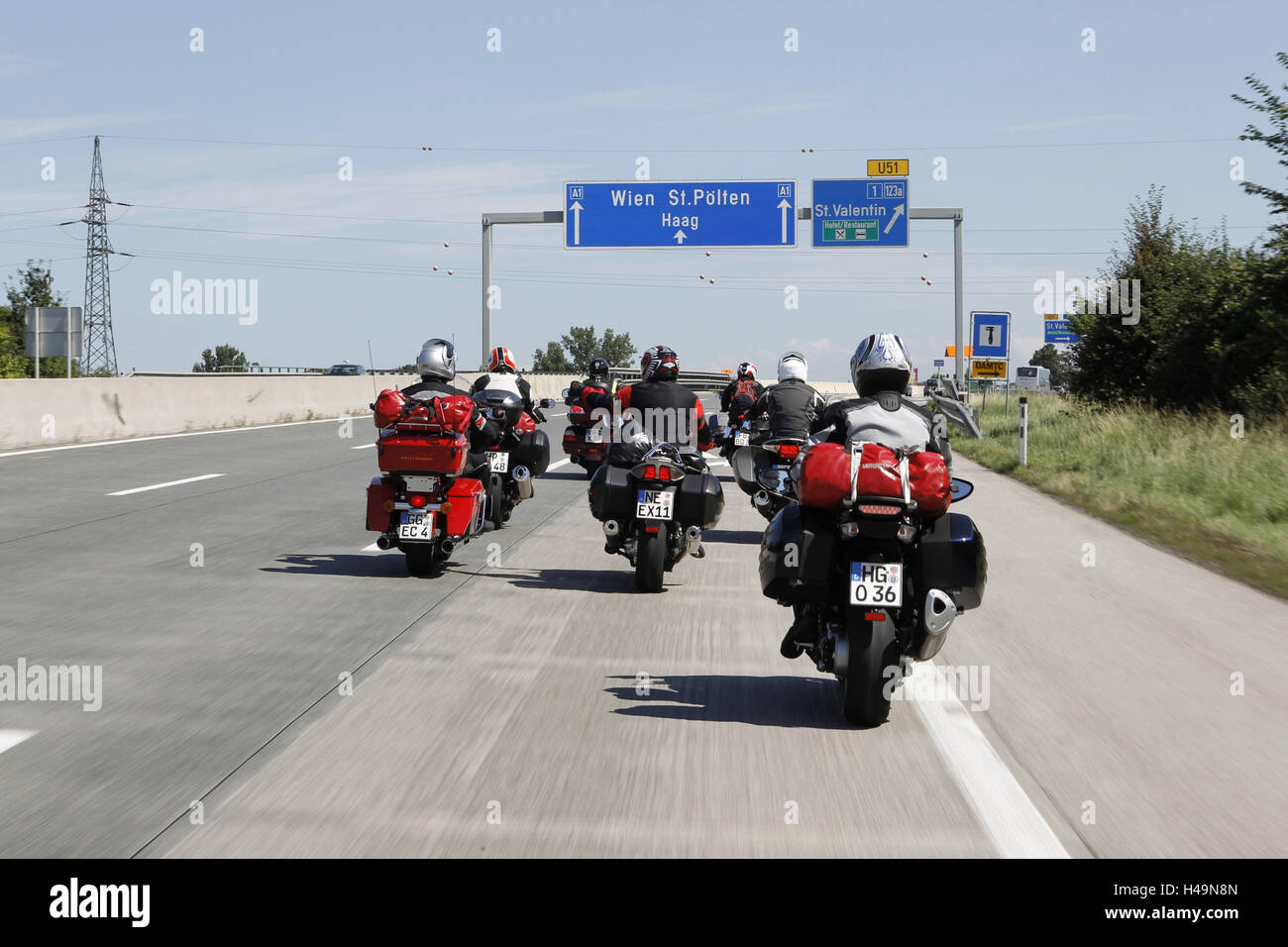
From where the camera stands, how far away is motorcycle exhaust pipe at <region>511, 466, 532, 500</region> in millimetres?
13109

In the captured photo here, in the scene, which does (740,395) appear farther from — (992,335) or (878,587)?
(992,335)

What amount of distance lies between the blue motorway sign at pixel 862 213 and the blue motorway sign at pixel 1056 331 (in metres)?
5.61

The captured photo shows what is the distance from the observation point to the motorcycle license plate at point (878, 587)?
6.03 meters

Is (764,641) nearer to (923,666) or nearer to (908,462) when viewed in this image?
(923,666)

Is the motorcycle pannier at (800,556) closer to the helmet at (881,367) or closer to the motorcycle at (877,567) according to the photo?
the motorcycle at (877,567)

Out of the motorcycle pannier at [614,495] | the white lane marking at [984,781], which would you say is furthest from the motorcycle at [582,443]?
the white lane marking at [984,781]

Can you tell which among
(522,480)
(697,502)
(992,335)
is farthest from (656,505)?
(992,335)

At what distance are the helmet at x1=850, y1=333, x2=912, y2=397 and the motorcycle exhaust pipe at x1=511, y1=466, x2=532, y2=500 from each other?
22.2ft

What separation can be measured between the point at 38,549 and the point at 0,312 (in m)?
56.5

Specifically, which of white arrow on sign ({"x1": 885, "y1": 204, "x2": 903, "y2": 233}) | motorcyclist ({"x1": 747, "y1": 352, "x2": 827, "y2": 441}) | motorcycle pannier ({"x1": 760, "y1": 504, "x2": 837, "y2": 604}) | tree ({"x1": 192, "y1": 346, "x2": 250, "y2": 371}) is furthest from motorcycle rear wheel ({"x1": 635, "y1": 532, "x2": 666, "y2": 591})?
tree ({"x1": 192, "y1": 346, "x2": 250, "y2": 371})

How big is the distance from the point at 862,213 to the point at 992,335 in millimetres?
A: 10096

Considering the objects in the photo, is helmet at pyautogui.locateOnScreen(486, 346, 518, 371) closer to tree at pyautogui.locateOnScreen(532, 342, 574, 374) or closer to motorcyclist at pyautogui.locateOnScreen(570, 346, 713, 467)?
motorcyclist at pyautogui.locateOnScreen(570, 346, 713, 467)

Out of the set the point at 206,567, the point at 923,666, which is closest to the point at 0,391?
the point at 206,567

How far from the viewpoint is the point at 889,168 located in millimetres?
37969
